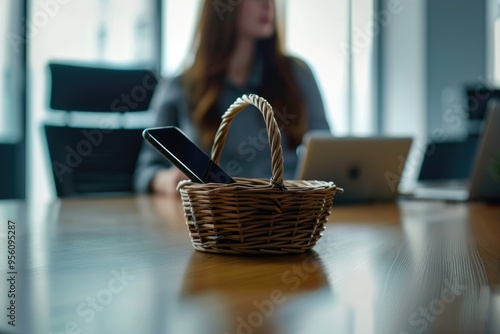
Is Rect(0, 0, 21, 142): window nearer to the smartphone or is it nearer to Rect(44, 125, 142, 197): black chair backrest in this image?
Rect(44, 125, 142, 197): black chair backrest

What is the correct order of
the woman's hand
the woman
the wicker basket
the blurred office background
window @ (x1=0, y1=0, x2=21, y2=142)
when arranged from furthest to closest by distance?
the blurred office background, window @ (x1=0, y1=0, x2=21, y2=142), the woman, the woman's hand, the wicker basket

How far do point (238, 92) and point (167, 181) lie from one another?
665 millimetres

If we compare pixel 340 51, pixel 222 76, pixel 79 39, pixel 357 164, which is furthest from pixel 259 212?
pixel 340 51

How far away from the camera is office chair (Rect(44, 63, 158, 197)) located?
2.09 meters

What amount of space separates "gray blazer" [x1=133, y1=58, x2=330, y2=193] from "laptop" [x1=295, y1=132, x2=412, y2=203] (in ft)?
1.68

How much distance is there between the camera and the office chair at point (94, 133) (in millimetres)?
2088

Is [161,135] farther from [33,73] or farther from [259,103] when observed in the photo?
[33,73]

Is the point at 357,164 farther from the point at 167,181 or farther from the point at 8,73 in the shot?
the point at 8,73

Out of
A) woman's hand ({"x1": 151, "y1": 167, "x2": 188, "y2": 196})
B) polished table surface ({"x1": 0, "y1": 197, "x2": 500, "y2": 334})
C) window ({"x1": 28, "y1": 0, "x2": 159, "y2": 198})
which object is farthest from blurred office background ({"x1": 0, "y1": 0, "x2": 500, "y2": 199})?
polished table surface ({"x1": 0, "y1": 197, "x2": 500, "y2": 334})

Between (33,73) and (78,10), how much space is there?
1.43 ft

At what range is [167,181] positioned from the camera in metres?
1.84

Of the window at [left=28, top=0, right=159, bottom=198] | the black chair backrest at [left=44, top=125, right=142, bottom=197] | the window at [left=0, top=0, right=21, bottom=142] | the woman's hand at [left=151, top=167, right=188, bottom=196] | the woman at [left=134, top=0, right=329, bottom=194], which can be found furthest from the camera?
the window at [left=28, top=0, right=159, bottom=198]

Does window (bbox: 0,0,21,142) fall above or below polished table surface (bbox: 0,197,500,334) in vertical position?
below

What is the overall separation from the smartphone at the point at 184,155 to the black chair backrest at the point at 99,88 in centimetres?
147
